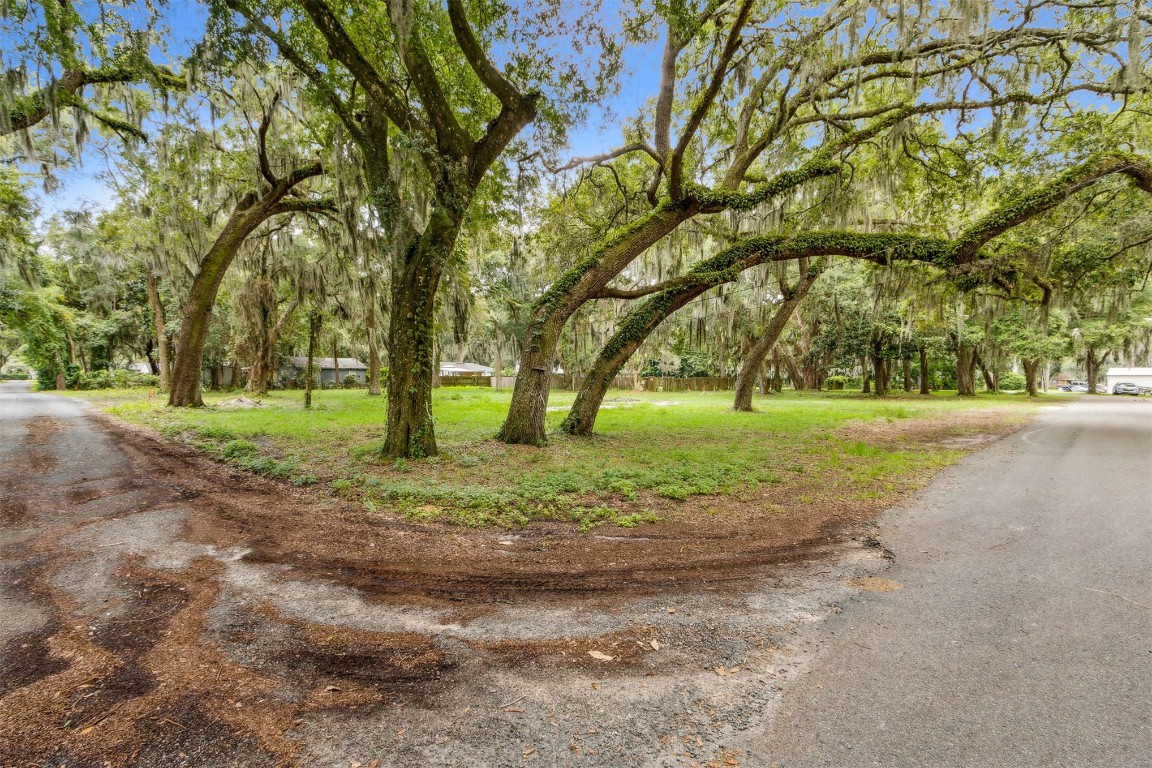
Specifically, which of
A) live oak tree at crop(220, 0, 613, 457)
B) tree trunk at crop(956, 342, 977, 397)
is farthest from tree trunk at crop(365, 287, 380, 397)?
tree trunk at crop(956, 342, 977, 397)

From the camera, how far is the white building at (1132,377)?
41.3 meters

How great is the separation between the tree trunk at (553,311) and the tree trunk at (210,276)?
7.63 meters

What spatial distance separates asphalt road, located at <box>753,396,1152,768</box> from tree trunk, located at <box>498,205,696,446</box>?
217 inches

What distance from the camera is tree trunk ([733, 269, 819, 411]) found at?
13383 millimetres

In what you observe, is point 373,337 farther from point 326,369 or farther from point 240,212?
point 326,369

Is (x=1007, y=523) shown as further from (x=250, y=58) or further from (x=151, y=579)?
(x=250, y=58)

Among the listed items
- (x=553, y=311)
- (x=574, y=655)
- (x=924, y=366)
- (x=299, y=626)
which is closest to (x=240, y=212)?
(x=553, y=311)

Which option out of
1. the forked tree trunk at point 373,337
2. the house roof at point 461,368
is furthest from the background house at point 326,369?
the forked tree trunk at point 373,337

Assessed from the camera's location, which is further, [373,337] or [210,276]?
[373,337]

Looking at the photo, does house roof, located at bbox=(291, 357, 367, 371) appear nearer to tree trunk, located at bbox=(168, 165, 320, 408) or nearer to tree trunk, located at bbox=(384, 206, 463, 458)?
tree trunk, located at bbox=(168, 165, 320, 408)

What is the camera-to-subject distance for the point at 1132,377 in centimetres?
4172

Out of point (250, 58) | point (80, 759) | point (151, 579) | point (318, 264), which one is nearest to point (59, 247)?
point (318, 264)

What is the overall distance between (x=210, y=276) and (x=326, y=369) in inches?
1332

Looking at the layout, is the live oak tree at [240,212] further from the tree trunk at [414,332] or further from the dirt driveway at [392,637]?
the dirt driveway at [392,637]
